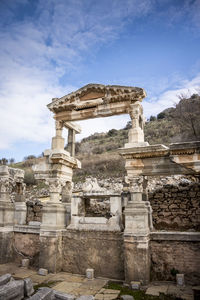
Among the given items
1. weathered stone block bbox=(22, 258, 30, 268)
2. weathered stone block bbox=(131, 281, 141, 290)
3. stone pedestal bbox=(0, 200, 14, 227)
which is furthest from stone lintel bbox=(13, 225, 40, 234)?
weathered stone block bbox=(131, 281, 141, 290)

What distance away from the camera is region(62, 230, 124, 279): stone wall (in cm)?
739

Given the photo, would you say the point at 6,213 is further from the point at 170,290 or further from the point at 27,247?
the point at 170,290

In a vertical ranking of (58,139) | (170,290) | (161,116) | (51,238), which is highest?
(161,116)

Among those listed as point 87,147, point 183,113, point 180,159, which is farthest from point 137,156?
point 87,147

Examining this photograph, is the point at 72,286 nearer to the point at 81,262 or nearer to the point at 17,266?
the point at 81,262

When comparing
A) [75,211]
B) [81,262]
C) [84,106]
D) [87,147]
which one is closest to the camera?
[81,262]

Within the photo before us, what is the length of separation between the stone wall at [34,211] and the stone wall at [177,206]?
17.2ft

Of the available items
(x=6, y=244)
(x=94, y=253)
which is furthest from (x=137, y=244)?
(x=6, y=244)

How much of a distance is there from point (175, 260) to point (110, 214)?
258 centimetres

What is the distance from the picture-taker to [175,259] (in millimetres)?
6957

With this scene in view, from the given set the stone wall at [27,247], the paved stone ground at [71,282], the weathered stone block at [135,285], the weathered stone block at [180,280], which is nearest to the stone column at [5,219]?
the stone wall at [27,247]

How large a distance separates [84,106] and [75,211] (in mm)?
4009

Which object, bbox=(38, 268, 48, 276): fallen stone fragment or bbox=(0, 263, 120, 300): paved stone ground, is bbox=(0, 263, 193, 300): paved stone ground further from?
bbox=(38, 268, 48, 276): fallen stone fragment

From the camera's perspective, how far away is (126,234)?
704 centimetres
